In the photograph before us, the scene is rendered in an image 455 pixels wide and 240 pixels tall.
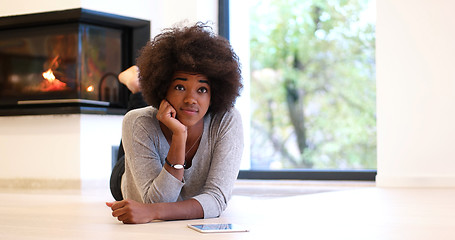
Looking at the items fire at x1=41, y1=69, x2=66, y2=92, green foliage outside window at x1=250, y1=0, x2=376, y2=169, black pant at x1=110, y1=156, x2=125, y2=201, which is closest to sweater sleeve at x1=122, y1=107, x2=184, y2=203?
black pant at x1=110, y1=156, x2=125, y2=201

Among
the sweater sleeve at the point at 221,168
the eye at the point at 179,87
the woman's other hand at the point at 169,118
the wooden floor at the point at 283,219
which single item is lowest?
the wooden floor at the point at 283,219

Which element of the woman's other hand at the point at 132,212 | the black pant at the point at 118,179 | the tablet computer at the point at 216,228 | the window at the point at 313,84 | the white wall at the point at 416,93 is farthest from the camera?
the window at the point at 313,84

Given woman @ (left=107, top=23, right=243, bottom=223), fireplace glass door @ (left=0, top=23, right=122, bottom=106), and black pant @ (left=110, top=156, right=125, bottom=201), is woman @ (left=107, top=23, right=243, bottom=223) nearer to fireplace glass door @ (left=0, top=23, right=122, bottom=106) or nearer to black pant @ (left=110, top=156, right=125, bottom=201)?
black pant @ (left=110, top=156, right=125, bottom=201)

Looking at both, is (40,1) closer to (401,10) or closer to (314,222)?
(401,10)

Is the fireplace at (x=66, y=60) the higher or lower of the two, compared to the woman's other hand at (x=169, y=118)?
higher

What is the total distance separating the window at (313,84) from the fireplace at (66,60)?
424 cm

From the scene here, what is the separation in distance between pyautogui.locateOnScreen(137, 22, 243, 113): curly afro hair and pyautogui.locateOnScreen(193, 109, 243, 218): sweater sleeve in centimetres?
9

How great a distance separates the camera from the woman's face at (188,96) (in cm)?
218

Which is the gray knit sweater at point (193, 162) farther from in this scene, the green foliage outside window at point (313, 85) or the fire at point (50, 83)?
the green foliage outside window at point (313, 85)

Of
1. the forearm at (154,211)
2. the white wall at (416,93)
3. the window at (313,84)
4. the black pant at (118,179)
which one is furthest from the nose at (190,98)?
the window at (313,84)

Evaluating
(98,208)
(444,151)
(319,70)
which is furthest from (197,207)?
(319,70)

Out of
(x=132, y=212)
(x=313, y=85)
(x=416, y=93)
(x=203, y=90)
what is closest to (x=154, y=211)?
(x=132, y=212)

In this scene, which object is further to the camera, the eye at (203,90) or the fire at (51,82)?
the fire at (51,82)

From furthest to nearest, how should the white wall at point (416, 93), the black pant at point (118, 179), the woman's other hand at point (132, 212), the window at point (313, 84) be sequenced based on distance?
1. the window at point (313, 84)
2. the white wall at point (416, 93)
3. the black pant at point (118, 179)
4. the woman's other hand at point (132, 212)
